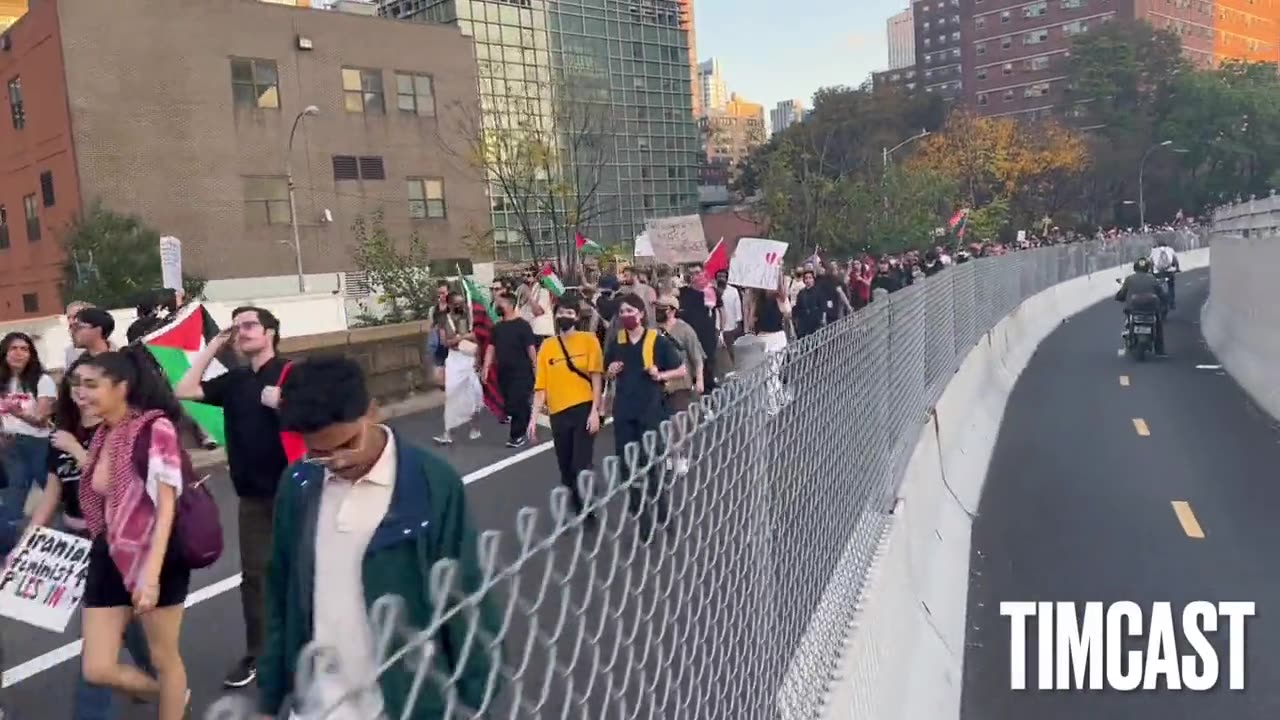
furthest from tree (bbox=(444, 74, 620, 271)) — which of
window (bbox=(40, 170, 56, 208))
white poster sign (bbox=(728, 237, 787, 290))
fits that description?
white poster sign (bbox=(728, 237, 787, 290))

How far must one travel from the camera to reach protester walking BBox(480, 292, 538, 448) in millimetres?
11852

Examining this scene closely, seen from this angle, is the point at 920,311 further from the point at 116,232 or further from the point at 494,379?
the point at 116,232

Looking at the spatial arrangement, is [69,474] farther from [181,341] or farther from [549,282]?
[549,282]

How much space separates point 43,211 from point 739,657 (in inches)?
1566

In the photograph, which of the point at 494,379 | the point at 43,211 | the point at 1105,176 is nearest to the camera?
the point at 494,379

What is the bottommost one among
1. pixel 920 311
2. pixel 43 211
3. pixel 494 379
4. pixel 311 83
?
pixel 494 379

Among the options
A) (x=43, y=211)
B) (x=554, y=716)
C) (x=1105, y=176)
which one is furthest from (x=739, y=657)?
(x=1105, y=176)

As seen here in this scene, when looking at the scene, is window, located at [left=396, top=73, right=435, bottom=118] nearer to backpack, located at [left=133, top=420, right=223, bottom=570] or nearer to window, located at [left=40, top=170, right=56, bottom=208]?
window, located at [left=40, top=170, right=56, bottom=208]

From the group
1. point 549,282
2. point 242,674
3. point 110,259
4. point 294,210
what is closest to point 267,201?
point 294,210

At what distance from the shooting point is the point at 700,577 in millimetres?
2805

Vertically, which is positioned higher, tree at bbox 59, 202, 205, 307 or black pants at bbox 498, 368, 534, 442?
tree at bbox 59, 202, 205, 307

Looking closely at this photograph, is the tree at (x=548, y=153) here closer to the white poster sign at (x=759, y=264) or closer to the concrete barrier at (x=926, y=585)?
the white poster sign at (x=759, y=264)

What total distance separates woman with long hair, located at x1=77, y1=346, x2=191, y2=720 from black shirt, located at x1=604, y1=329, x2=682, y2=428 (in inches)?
150

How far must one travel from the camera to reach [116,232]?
3120 cm
